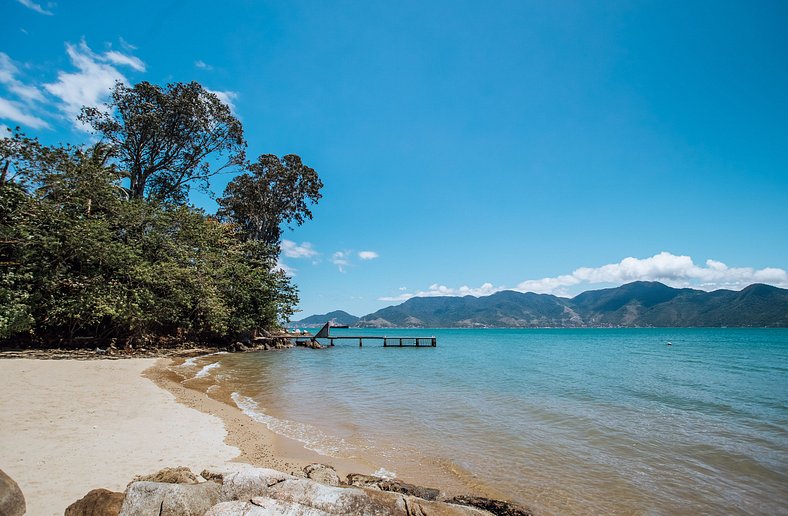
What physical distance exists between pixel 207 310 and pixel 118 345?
5497 mm

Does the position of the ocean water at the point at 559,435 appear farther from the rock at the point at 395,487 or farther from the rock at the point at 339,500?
the rock at the point at 339,500

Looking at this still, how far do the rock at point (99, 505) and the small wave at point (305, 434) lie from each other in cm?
407

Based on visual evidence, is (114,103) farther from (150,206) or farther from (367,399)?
Result: (367,399)

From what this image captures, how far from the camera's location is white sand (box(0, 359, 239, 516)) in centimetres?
436

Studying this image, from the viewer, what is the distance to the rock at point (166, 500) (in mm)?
3131

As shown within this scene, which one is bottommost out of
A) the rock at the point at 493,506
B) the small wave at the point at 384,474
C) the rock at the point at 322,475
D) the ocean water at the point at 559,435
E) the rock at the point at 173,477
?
the ocean water at the point at 559,435

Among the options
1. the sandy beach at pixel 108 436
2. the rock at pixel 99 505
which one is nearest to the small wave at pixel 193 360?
the sandy beach at pixel 108 436

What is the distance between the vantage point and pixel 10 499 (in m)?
3.33

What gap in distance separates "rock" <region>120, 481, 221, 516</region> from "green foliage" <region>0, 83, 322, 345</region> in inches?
628

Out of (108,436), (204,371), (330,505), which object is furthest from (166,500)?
(204,371)

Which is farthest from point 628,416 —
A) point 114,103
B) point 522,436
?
point 114,103

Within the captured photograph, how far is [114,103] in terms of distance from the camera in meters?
23.9

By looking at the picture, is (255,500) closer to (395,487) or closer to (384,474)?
(395,487)

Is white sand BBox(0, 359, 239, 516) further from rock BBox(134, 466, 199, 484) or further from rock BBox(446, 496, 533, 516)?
rock BBox(446, 496, 533, 516)
